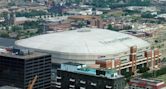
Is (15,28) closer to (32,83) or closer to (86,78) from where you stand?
(86,78)

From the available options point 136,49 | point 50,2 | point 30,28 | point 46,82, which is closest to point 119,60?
point 136,49

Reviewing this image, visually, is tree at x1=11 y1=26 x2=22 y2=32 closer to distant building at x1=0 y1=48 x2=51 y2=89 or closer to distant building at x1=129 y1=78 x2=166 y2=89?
distant building at x1=0 y1=48 x2=51 y2=89

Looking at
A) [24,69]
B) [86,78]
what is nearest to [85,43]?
[86,78]

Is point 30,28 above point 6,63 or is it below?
below

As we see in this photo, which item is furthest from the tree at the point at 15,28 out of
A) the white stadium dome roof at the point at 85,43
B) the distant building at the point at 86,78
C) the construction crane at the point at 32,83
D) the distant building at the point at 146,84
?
the construction crane at the point at 32,83

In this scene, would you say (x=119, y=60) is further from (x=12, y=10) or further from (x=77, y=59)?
(x=12, y=10)

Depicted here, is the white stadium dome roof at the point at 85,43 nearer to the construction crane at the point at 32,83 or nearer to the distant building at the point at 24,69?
the distant building at the point at 24,69
